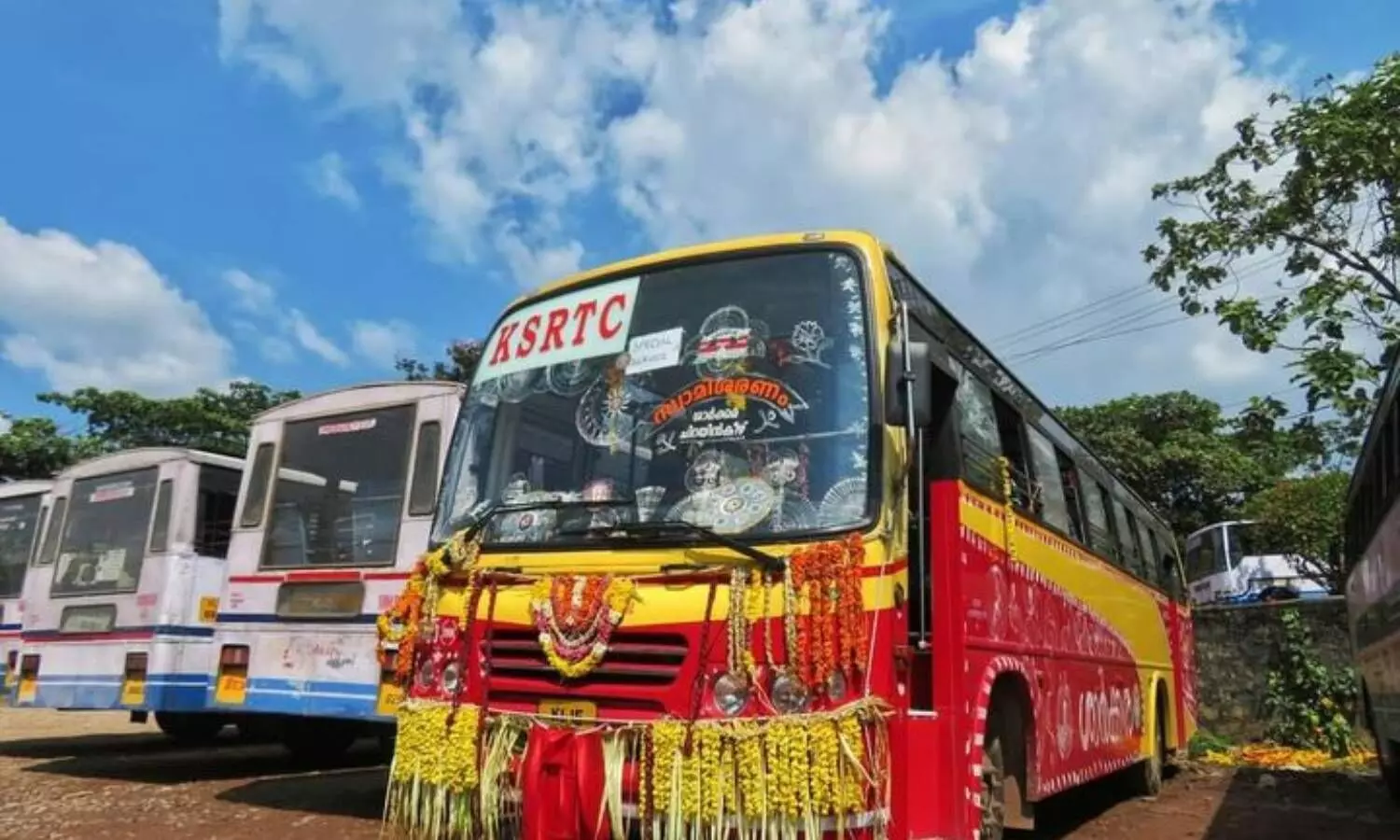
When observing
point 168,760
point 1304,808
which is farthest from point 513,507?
point 168,760

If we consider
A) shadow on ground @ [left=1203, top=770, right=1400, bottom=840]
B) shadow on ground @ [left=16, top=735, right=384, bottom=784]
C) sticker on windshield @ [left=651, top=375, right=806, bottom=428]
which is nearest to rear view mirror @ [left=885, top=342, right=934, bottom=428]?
sticker on windshield @ [left=651, top=375, right=806, bottom=428]

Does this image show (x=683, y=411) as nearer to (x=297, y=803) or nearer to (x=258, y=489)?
(x=297, y=803)

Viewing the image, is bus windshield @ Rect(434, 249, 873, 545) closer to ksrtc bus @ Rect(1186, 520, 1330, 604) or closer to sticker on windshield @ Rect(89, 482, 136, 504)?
sticker on windshield @ Rect(89, 482, 136, 504)

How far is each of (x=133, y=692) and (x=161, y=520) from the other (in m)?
1.50

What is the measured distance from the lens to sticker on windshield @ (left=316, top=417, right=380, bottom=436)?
852 centimetres

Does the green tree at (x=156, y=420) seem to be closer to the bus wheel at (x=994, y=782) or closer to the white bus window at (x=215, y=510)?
the white bus window at (x=215, y=510)

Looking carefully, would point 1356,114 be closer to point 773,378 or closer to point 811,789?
point 773,378

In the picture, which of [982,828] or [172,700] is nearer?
Result: [982,828]

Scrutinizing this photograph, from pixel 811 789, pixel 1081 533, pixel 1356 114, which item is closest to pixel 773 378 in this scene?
pixel 811 789

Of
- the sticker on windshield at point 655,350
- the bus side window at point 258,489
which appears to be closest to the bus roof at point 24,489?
the bus side window at point 258,489

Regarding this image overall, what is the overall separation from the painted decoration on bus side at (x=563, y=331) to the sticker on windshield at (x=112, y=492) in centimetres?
624

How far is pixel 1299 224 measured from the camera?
12.3 meters

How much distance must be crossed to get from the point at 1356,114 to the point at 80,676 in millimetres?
13643

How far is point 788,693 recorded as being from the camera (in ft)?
13.8
